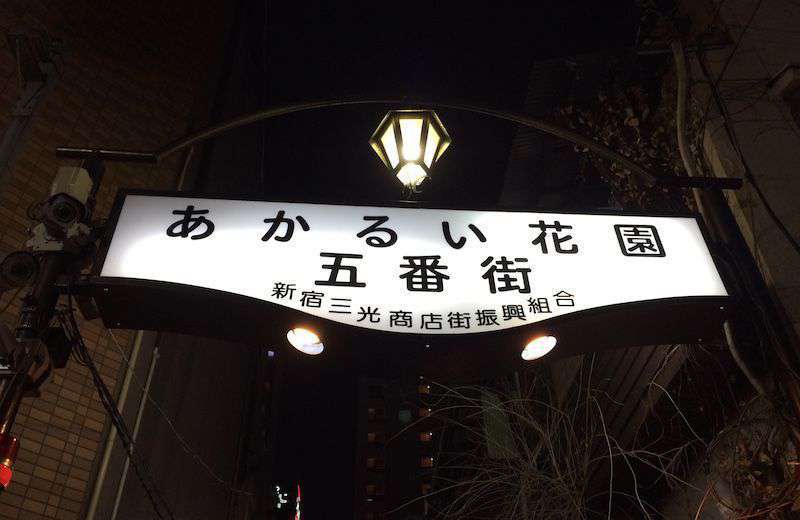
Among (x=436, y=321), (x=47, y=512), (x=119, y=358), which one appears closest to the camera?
(x=436, y=321)

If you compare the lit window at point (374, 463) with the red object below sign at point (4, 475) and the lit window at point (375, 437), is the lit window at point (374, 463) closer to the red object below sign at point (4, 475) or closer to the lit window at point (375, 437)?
the lit window at point (375, 437)

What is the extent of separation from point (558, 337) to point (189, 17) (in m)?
10.9

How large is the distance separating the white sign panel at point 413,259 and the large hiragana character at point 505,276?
0.01m

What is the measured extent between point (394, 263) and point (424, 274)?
0.89 feet

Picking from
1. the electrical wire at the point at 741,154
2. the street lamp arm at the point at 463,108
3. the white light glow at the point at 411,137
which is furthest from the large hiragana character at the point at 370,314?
the electrical wire at the point at 741,154

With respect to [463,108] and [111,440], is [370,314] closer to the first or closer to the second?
[463,108]

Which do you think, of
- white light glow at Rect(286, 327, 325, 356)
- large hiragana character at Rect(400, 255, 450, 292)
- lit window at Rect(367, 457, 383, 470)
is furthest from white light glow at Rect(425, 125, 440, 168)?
lit window at Rect(367, 457, 383, 470)

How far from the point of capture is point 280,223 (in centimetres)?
459

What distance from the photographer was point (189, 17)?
1141 cm

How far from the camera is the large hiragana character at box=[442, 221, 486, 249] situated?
4533mm

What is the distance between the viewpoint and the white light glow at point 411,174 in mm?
5480

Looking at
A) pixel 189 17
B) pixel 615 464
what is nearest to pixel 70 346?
pixel 615 464

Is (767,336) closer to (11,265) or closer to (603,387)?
(603,387)

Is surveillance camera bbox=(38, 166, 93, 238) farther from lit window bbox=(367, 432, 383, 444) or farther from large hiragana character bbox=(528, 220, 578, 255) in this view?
lit window bbox=(367, 432, 383, 444)
